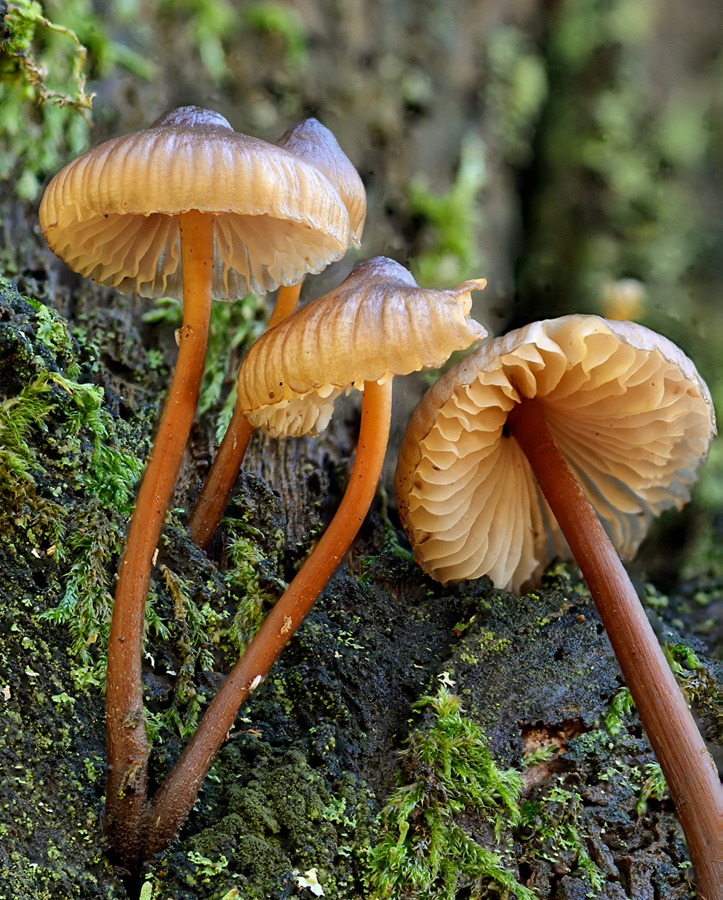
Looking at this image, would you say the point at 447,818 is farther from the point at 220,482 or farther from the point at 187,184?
the point at 187,184

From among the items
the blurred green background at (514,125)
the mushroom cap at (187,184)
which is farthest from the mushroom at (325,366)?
the blurred green background at (514,125)

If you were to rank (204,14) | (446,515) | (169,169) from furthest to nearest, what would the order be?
1. (204,14)
2. (446,515)
3. (169,169)

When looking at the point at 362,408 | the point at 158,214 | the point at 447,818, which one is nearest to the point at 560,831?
the point at 447,818

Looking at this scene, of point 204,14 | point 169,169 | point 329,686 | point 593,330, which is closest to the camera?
point 169,169

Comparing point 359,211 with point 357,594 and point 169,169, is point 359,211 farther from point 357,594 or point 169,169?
point 357,594

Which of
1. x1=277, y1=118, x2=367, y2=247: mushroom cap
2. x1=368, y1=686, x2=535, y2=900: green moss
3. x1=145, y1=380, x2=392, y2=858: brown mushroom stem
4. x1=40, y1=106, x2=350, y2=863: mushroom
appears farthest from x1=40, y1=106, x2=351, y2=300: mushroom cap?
x1=368, y1=686, x2=535, y2=900: green moss

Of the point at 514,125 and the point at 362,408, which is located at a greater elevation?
the point at 514,125

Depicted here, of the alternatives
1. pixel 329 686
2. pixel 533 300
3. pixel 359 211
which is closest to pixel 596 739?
pixel 329 686
